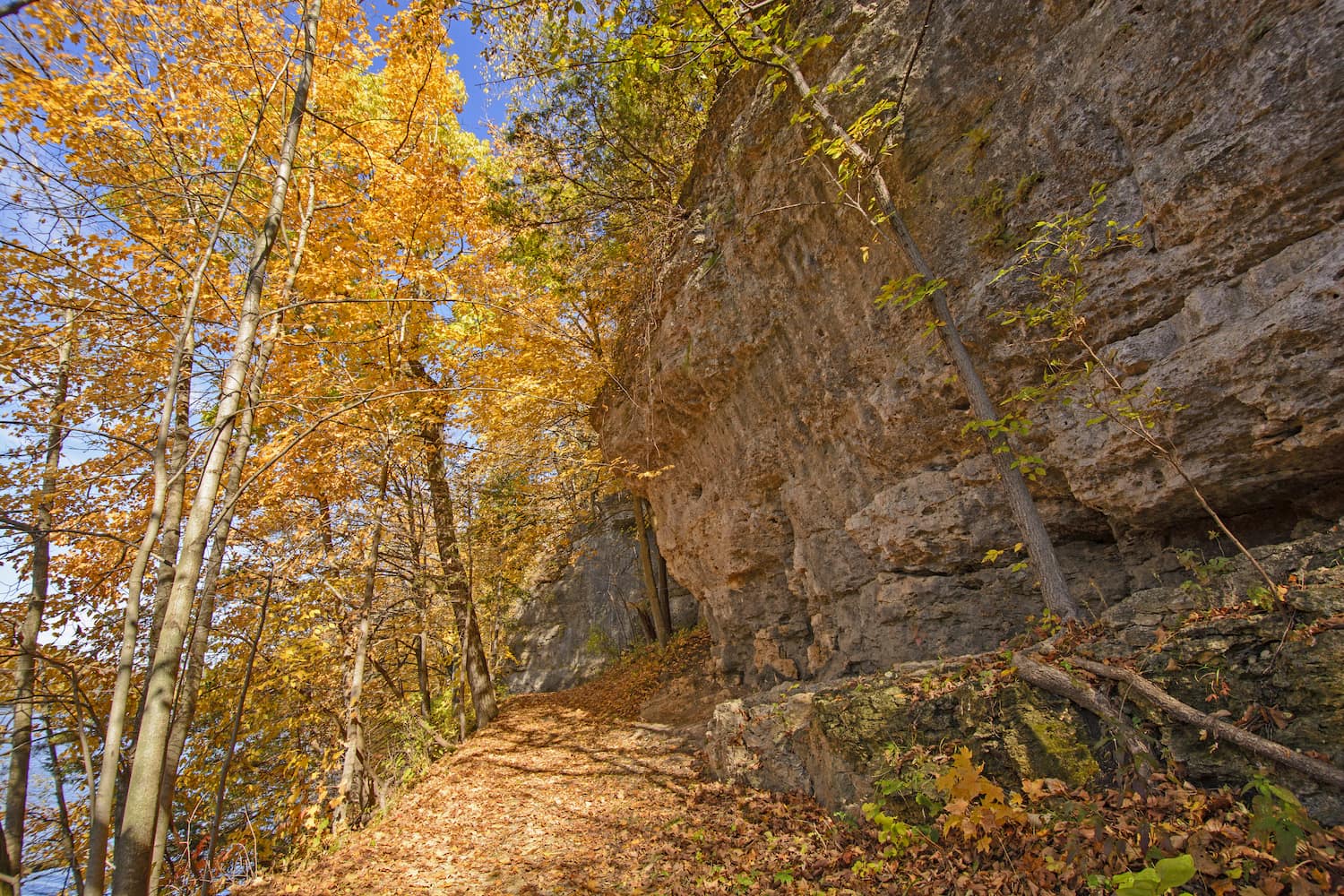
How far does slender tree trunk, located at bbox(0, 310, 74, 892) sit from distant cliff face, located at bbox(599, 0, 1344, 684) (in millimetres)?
4586

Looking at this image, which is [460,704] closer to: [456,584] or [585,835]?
[456,584]

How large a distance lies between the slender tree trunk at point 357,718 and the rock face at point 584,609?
24.7ft

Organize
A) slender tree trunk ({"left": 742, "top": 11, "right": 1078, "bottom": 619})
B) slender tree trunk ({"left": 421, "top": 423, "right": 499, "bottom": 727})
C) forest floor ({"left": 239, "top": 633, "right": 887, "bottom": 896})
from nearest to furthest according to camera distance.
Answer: forest floor ({"left": 239, "top": 633, "right": 887, "bottom": 896}) → slender tree trunk ({"left": 742, "top": 11, "right": 1078, "bottom": 619}) → slender tree trunk ({"left": 421, "top": 423, "right": 499, "bottom": 727})

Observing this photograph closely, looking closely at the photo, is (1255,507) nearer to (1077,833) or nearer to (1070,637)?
(1070,637)

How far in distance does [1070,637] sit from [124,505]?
9649 millimetres

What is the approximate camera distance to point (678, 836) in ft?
16.8

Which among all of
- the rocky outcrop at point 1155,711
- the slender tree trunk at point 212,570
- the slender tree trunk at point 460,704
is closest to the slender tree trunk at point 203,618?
the slender tree trunk at point 212,570

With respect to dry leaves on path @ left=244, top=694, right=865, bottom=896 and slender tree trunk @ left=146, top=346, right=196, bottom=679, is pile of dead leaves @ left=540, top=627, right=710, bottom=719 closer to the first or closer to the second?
dry leaves on path @ left=244, top=694, right=865, bottom=896

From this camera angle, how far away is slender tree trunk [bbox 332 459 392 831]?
22.0ft

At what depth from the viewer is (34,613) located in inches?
191

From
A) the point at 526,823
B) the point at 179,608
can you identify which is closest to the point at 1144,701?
the point at 179,608

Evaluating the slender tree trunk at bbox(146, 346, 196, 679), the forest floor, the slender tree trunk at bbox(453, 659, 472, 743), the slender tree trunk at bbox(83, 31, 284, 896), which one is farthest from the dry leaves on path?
the slender tree trunk at bbox(146, 346, 196, 679)

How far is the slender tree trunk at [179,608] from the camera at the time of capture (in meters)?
2.22

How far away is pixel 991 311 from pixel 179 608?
230 inches
